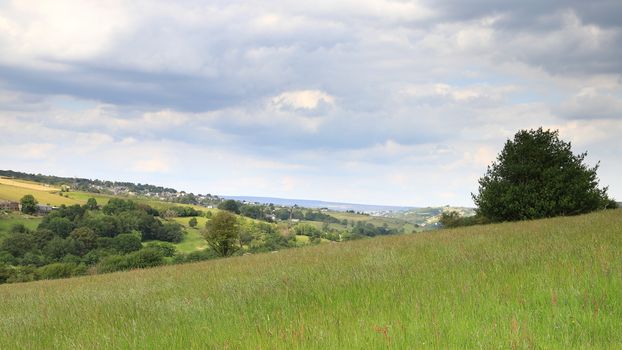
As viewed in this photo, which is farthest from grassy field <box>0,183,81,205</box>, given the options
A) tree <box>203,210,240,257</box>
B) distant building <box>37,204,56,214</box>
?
tree <box>203,210,240,257</box>

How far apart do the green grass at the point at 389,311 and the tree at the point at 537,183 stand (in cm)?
2473

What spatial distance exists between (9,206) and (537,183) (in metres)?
156

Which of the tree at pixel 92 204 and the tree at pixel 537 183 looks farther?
the tree at pixel 92 204

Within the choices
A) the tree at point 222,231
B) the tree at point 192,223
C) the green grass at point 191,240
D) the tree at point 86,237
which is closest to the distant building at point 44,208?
the tree at point 86,237

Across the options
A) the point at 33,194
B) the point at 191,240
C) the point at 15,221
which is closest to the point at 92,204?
the point at 33,194

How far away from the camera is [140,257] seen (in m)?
61.8

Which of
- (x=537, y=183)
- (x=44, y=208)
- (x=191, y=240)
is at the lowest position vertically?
(x=191, y=240)

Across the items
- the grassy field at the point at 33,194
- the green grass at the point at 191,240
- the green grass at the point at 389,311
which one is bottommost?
the green grass at the point at 191,240

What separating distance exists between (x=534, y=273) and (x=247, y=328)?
3.91 metres

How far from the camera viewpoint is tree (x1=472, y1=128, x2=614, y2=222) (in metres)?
31.0

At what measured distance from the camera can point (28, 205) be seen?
142375 millimetres

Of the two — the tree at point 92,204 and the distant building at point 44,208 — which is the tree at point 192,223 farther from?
the distant building at point 44,208

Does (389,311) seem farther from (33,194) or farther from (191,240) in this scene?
(33,194)

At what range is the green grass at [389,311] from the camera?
4.00 meters
